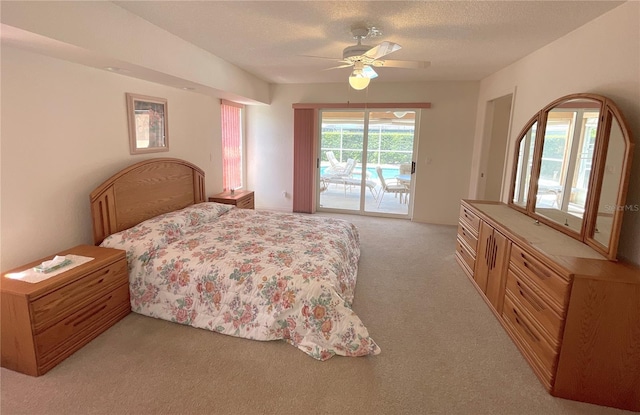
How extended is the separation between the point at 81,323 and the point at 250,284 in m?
1.18

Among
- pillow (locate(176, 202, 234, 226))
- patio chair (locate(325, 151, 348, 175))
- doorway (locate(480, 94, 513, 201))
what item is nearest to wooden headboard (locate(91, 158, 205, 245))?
pillow (locate(176, 202, 234, 226))

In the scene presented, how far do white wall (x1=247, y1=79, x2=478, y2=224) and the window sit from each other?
0.98 ft

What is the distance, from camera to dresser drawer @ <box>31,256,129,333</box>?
2021mm

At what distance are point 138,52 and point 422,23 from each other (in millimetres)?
2327

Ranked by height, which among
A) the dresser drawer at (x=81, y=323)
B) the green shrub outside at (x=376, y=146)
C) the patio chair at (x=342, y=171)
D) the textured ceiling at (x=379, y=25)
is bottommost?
the dresser drawer at (x=81, y=323)

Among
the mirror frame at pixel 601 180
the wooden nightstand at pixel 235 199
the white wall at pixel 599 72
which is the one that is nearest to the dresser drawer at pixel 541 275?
the mirror frame at pixel 601 180

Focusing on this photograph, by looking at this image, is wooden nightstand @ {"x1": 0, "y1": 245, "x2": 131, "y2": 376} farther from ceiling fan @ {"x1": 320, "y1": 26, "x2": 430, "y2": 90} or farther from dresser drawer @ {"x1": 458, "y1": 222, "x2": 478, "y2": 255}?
dresser drawer @ {"x1": 458, "y1": 222, "x2": 478, "y2": 255}

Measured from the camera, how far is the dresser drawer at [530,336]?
2014mm

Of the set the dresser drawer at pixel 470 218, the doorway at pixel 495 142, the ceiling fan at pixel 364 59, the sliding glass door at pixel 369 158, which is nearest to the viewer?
the ceiling fan at pixel 364 59

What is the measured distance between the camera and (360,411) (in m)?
1.85

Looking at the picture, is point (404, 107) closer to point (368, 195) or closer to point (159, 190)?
point (368, 195)

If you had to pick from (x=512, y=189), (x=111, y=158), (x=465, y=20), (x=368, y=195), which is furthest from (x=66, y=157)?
(x=368, y=195)

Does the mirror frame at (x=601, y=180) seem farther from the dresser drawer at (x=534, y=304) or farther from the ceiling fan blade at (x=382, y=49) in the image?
the ceiling fan blade at (x=382, y=49)

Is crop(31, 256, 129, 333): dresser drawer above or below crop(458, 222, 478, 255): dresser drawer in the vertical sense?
below
